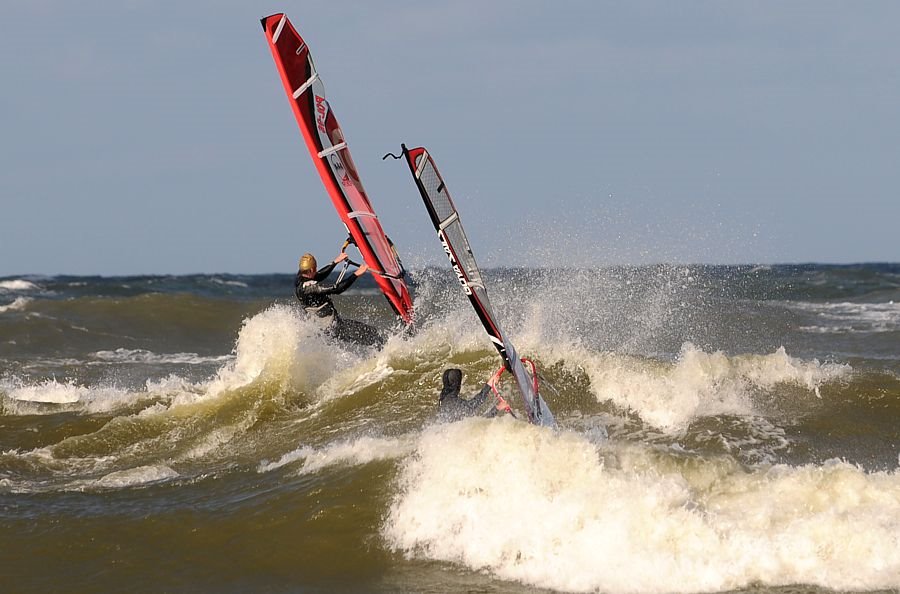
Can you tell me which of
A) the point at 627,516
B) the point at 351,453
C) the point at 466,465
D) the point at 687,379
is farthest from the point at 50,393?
the point at 627,516

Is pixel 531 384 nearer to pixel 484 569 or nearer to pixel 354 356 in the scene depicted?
pixel 484 569

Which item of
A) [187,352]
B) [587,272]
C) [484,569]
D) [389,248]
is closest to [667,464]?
[484,569]

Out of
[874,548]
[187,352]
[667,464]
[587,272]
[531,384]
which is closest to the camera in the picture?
[874,548]

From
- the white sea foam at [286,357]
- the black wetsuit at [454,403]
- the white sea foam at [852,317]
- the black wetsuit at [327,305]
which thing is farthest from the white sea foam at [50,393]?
the white sea foam at [852,317]

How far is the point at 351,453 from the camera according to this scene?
7.41 meters

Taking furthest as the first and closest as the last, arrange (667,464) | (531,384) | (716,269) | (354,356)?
(716,269), (354,356), (531,384), (667,464)

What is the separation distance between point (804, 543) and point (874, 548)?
325 millimetres

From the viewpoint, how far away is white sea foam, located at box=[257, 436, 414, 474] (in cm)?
721

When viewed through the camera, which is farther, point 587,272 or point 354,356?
point 587,272

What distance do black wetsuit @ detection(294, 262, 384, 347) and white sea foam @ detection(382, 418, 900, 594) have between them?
4124 mm

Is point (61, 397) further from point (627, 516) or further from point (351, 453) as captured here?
point (627, 516)

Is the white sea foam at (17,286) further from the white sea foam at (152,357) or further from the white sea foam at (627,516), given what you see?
the white sea foam at (627,516)

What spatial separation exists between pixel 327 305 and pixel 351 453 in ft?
11.7

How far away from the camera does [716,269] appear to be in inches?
1320
